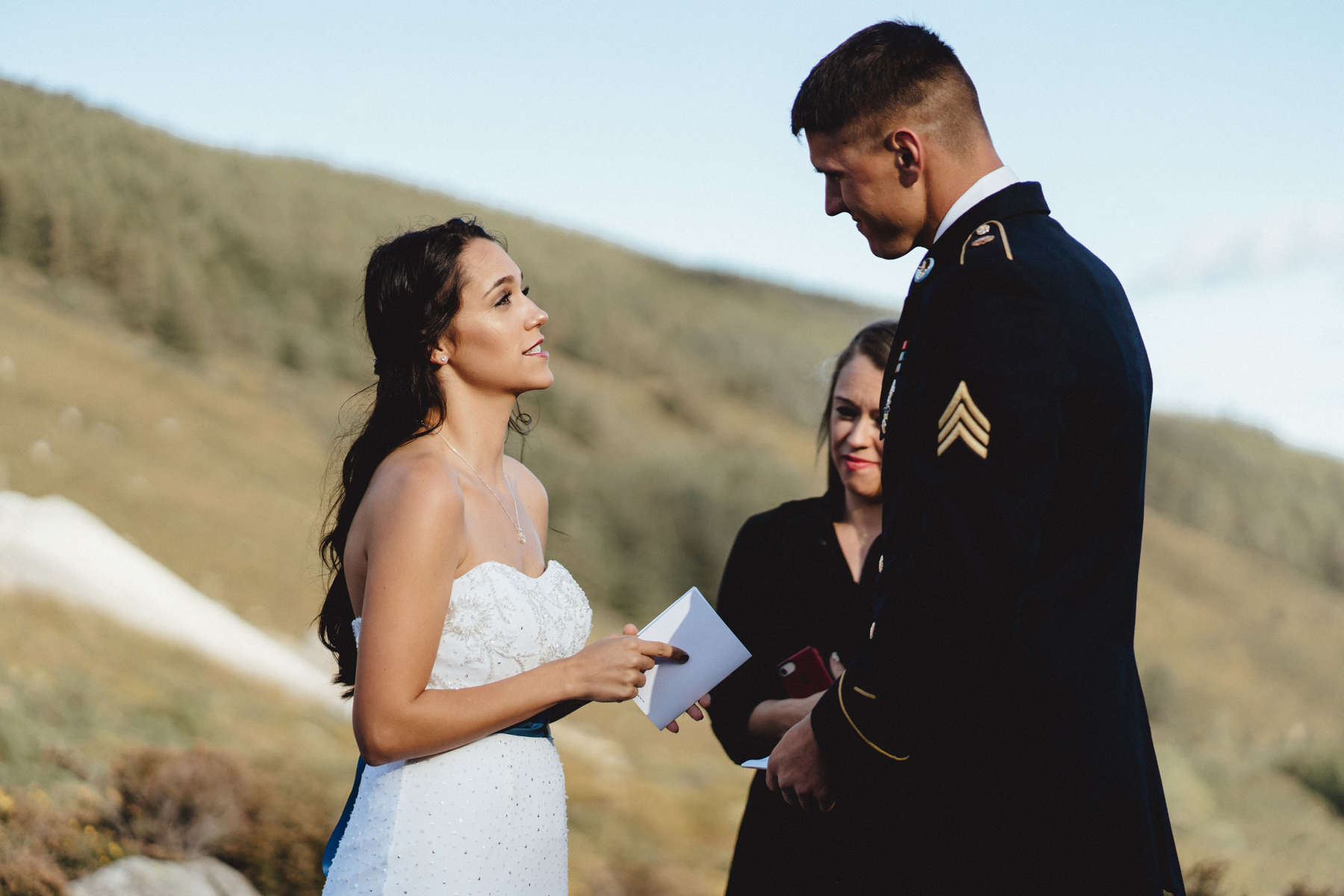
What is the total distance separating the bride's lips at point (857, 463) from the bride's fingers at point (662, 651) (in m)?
1.05

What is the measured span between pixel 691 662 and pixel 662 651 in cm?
9

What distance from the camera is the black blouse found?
292 centimetres

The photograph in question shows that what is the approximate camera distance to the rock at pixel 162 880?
4184 millimetres

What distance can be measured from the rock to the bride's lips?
10.9 feet

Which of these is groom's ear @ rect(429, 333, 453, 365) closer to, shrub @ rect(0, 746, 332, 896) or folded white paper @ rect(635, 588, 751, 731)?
folded white paper @ rect(635, 588, 751, 731)

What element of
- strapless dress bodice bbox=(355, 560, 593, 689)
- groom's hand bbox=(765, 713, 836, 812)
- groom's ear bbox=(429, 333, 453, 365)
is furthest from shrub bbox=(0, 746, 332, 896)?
groom's hand bbox=(765, 713, 836, 812)

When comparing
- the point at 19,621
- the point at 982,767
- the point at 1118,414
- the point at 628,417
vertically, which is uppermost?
the point at 1118,414

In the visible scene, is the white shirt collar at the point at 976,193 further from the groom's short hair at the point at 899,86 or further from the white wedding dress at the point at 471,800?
the white wedding dress at the point at 471,800

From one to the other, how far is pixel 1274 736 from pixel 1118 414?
70.0 feet

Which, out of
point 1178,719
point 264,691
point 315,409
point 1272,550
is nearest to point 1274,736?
point 1178,719

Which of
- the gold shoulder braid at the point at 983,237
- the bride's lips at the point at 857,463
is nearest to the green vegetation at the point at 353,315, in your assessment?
the bride's lips at the point at 857,463

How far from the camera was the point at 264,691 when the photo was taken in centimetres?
660

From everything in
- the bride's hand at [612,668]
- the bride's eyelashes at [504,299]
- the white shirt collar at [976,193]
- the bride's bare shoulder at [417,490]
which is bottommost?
the bride's hand at [612,668]

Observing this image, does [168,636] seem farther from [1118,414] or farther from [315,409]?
[315,409]
